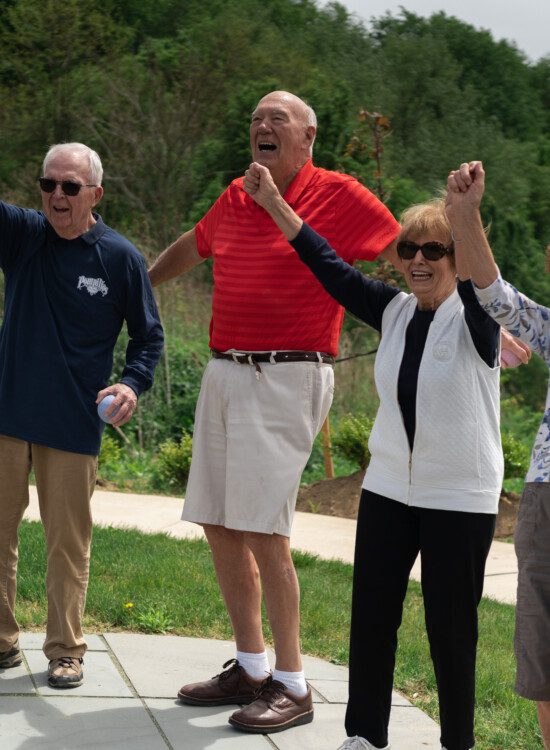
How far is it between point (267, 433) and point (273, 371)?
21 centimetres

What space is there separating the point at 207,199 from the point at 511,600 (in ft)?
51.9

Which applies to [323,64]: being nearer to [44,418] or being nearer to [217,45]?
[217,45]

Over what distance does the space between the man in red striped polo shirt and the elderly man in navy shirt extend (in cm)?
41

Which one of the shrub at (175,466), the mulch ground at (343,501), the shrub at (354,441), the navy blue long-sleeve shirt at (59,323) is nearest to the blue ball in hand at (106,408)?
the navy blue long-sleeve shirt at (59,323)

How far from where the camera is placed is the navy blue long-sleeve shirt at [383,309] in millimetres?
3359

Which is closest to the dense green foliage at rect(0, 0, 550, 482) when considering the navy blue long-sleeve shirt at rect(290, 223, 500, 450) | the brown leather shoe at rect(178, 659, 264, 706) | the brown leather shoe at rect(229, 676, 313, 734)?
the navy blue long-sleeve shirt at rect(290, 223, 500, 450)

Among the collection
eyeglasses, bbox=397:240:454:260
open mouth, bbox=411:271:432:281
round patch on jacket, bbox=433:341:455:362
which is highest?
eyeglasses, bbox=397:240:454:260

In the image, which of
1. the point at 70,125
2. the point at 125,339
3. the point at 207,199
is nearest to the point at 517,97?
the point at 70,125

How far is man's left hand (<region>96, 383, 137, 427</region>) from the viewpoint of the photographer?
4.02m

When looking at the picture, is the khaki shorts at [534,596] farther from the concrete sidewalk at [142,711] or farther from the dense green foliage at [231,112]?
the dense green foliage at [231,112]

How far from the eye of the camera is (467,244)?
3059mm

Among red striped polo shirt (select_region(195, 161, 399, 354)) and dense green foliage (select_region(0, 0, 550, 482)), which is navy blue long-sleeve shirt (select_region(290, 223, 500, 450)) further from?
dense green foliage (select_region(0, 0, 550, 482))

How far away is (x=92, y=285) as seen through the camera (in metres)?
4.21

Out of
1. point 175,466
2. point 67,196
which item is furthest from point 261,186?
point 175,466
